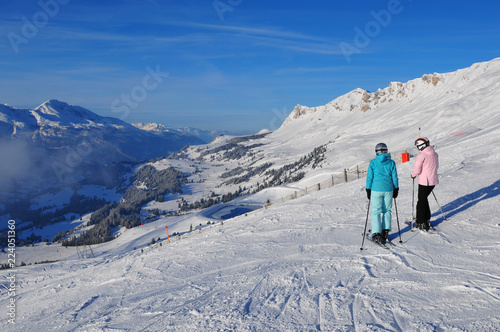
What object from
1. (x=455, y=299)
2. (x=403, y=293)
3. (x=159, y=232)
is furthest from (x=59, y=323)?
(x=159, y=232)

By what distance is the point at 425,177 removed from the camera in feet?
31.1

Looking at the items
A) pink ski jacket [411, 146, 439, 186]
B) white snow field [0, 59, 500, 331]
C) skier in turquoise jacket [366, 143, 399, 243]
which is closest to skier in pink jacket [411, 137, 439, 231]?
pink ski jacket [411, 146, 439, 186]

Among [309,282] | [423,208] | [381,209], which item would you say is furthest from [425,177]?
[309,282]

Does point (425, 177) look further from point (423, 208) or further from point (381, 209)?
point (381, 209)

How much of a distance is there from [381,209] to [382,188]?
620mm

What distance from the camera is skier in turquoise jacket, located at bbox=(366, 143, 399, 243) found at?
8.30 metres

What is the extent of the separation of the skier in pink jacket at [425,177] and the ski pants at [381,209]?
163cm

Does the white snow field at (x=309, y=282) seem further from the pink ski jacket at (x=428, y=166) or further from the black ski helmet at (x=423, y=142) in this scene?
the black ski helmet at (x=423, y=142)

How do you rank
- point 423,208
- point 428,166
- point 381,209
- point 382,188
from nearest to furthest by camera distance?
point 382,188 → point 381,209 → point 423,208 → point 428,166

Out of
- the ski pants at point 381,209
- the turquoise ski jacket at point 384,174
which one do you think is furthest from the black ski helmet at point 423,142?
the ski pants at point 381,209

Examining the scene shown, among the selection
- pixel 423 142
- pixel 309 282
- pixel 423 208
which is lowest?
pixel 309 282

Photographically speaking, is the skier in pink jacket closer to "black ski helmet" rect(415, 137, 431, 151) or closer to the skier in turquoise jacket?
"black ski helmet" rect(415, 137, 431, 151)

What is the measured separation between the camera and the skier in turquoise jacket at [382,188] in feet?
27.2

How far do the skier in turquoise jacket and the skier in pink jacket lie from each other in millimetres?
1600
